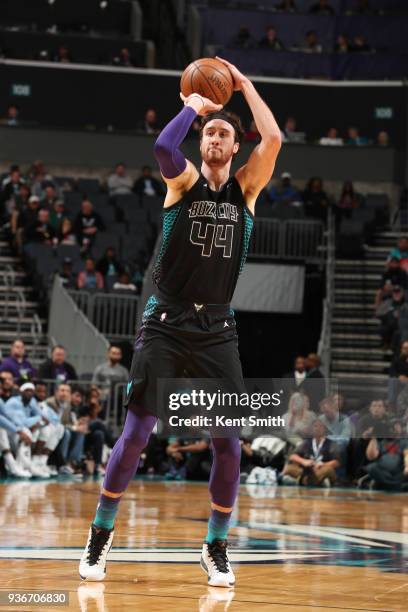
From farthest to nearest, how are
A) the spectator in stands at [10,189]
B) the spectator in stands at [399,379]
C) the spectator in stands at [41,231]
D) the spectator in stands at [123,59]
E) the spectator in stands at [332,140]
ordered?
the spectator in stands at [123,59] < the spectator in stands at [332,140] < the spectator in stands at [10,189] < the spectator in stands at [41,231] < the spectator in stands at [399,379]

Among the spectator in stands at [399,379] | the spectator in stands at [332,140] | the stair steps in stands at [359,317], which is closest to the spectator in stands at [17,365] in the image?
the spectator in stands at [399,379]

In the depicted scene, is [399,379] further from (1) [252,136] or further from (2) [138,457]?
(1) [252,136]

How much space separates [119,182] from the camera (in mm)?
26938

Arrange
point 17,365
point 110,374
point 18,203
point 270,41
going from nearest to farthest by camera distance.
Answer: point 17,365, point 110,374, point 18,203, point 270,41

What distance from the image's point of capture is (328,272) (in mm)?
23641

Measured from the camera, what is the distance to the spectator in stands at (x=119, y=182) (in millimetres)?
26734

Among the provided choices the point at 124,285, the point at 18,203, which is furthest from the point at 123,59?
the point at 124,285

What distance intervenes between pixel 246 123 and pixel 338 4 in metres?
4.67

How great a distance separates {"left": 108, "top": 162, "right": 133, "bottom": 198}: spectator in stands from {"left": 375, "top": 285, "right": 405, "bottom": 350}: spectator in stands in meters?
7.32

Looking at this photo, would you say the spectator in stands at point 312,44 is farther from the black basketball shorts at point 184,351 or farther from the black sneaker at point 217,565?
the black sneaker at point 217,565

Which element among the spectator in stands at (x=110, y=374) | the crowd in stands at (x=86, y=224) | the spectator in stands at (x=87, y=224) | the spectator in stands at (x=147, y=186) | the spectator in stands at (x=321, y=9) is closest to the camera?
the spectator in stands at (x=110, y=374)

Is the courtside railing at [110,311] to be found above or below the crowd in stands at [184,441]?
above

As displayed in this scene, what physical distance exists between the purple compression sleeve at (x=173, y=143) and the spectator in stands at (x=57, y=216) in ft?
59.4

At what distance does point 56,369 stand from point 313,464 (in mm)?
4500
